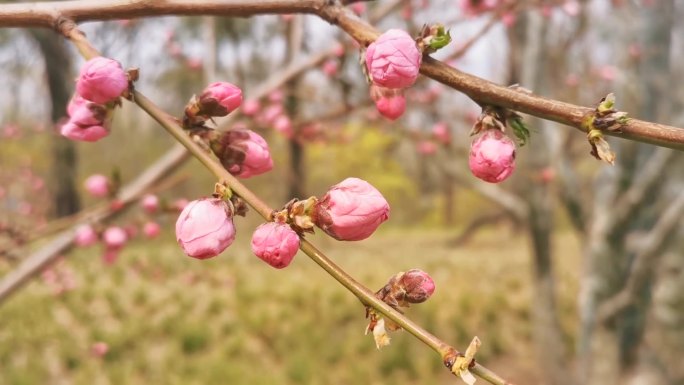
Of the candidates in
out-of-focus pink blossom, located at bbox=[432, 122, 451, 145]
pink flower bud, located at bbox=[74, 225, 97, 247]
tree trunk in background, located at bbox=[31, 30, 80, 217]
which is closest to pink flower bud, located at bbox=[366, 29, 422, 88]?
pink flower bud, located at bbox=[74, 225, 97, 247]

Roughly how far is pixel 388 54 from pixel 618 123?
0.60 ft

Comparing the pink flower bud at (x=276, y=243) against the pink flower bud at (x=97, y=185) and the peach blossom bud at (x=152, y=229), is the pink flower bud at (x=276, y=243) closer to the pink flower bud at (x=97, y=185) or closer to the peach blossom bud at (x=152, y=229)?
the pink flower bud at (x=97, y=185)

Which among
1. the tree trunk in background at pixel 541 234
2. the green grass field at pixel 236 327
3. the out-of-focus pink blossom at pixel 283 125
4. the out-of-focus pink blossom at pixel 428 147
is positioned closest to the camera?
the out-of-focus pink blossom at pixel 283 125

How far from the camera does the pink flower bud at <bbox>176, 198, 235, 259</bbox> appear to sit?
1.64 feet

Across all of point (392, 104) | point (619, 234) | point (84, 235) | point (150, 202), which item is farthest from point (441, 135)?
point (392, 104)

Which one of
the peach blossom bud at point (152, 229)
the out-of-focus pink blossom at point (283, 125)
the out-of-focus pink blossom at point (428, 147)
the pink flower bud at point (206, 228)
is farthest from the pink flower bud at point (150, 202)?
the out-of-focus pink blossom at point (428, 147)

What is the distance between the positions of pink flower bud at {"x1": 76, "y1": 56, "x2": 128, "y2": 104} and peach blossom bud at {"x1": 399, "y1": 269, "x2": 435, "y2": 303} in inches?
11.4

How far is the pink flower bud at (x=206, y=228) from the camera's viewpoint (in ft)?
1.64

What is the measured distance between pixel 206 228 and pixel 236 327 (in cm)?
424

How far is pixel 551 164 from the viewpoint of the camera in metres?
2.87

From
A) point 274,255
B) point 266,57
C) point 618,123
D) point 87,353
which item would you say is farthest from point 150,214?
point 266,57

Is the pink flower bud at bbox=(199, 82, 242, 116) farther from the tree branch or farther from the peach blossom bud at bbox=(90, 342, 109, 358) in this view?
the peach blossom bud at bbox=(90, 342, 109, 358)

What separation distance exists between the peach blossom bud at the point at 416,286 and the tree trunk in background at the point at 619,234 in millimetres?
2026

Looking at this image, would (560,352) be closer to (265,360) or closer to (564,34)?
(265,360)
